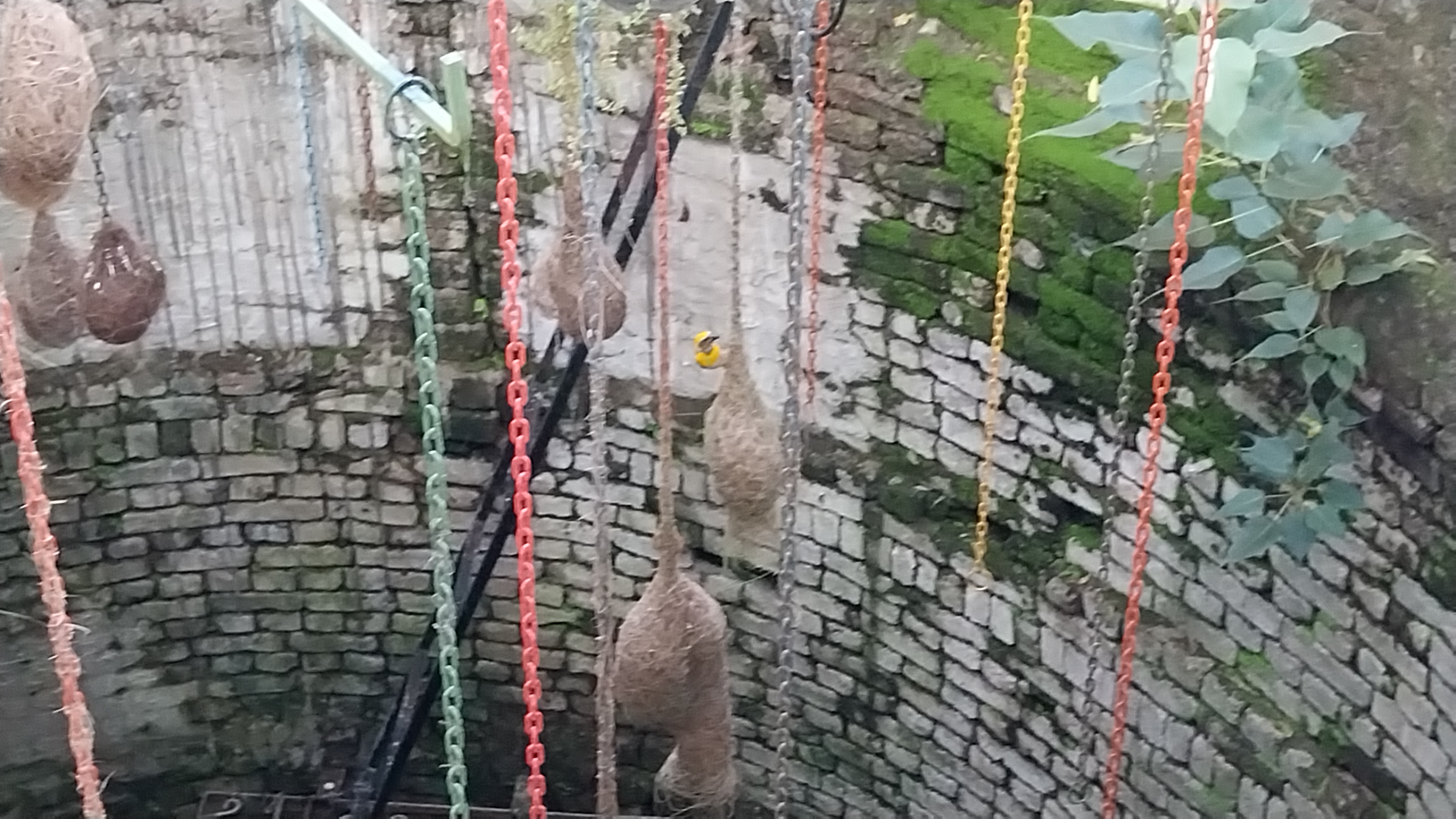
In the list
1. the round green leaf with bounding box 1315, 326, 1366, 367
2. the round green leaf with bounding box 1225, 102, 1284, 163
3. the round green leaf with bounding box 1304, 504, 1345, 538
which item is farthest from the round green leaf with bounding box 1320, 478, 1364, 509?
the round green leaf with bounding box 1225, 102, 1284, 163

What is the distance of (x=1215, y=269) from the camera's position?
2529 mm

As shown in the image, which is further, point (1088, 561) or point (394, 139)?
point (1088, 561)

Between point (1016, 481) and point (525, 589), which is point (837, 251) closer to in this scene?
point (1016, 481)

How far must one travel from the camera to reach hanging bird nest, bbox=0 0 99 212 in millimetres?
2217

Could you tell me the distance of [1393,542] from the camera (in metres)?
2.56

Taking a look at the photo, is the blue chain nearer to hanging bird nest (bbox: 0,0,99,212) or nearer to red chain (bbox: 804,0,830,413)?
hanging bird nest (bbox: 0,0,99,212)

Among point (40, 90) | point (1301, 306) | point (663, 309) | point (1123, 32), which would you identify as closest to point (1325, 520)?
point (1301, 306)

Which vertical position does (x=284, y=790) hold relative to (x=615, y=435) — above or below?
below

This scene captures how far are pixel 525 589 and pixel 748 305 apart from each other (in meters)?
2.13

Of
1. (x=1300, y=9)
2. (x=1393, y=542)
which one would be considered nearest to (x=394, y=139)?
(x=1300, y=9)

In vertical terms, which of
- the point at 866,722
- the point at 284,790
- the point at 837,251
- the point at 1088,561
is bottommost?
the point at 284,790

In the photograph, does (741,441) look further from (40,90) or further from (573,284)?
(40,90)

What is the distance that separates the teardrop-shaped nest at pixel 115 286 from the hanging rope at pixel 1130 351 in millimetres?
2066

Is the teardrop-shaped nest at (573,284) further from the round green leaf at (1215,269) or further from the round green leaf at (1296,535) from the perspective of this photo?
the round green leaf at (1296,535)
